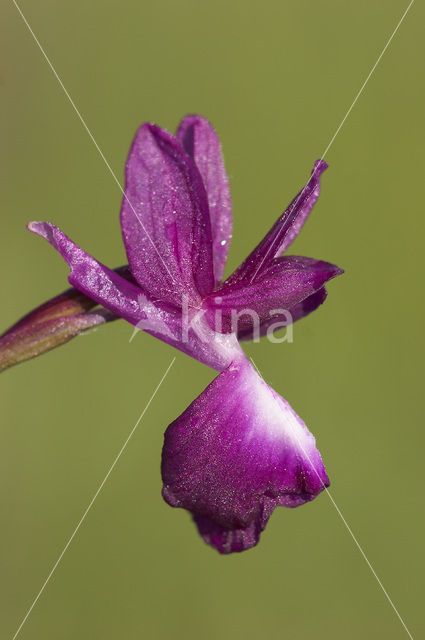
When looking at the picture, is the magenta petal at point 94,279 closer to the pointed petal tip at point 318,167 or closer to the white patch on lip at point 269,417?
the white patch on lip at point 269,417

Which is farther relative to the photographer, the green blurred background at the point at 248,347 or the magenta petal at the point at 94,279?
the green blurred background at the point at 248,347

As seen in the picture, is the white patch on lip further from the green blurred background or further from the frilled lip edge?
the green blurred background

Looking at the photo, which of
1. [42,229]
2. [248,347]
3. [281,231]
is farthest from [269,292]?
[248,347]

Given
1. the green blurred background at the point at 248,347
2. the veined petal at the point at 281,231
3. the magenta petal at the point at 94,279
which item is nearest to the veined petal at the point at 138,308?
the magenta petal at the point at 94,279

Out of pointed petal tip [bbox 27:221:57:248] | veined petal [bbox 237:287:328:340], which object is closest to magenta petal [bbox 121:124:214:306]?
pointed petal tip [bbox 27:221:57:248]

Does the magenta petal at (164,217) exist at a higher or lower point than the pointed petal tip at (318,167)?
lower

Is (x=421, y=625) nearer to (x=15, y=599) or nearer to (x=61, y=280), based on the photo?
(x=15, y=599)
